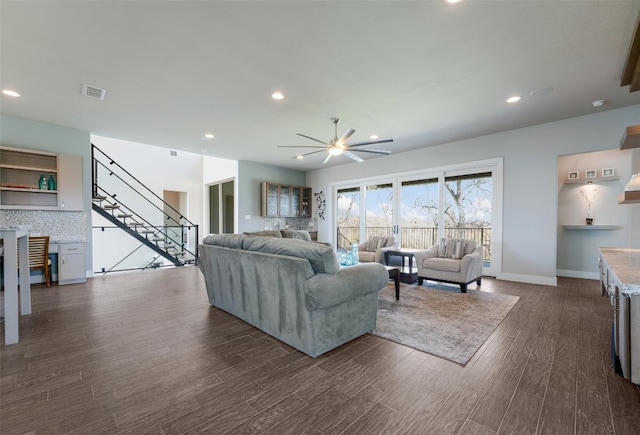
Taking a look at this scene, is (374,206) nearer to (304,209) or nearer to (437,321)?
(304,209)

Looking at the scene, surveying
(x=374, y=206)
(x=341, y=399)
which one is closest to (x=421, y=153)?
(x=374, y=206)

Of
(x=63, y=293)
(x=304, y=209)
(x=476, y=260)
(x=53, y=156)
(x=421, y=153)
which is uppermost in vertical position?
(x=421, y=153)

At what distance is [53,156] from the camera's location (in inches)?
195

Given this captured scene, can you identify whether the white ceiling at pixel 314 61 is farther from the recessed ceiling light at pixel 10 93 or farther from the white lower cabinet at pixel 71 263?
the white lower cabinet at pixel 71 263

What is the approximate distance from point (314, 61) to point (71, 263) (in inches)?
216

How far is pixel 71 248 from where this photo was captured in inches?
192

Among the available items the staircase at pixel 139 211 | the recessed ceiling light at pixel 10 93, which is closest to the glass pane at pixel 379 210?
the staircase at pixel 139 211

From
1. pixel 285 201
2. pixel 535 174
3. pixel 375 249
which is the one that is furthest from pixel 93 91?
pixel 535 174

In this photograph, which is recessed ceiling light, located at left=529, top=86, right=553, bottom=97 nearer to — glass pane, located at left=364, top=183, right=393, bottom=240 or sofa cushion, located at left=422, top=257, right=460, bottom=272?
sofa cushion, located at left=422, top=257, right=460, bottom=272

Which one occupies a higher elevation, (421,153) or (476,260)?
(421,153)

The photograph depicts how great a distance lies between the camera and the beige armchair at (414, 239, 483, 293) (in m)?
4.27

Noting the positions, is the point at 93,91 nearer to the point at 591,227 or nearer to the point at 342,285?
the point at 342,285

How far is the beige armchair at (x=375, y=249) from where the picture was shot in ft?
16.9

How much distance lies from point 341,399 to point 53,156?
251 inches
